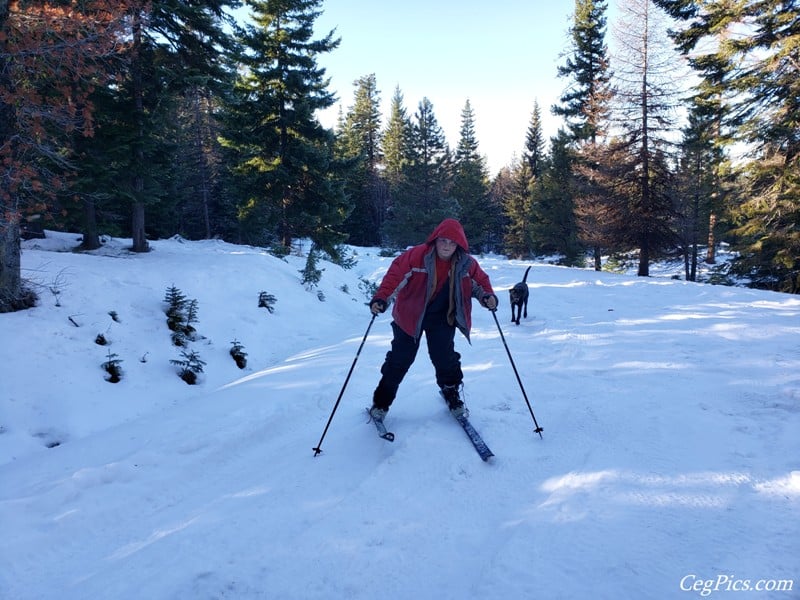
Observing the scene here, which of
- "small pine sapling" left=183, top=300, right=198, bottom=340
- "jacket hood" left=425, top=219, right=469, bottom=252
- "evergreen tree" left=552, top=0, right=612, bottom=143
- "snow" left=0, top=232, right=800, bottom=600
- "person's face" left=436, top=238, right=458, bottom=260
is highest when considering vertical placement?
"evergreen tree" left=552, top=0, right=612, bottom=143

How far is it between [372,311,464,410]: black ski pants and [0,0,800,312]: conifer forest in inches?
212

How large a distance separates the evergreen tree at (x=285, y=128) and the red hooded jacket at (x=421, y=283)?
1401 cm

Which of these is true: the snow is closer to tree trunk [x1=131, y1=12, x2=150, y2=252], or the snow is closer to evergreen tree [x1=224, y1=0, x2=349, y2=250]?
tree trunk [x1=131, y1=12, x2=150, y2=252]

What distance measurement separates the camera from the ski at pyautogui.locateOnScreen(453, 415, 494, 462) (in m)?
3.44

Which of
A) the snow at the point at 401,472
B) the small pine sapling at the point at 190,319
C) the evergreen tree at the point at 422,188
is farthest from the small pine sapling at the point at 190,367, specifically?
the evergreen tree at the point at 422,188

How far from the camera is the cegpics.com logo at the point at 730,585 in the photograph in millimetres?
2053

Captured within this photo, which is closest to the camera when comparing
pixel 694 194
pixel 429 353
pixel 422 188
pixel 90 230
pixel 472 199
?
pixel 429 353

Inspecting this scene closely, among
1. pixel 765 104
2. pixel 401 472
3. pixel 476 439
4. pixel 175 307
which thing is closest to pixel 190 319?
pixel 175 307

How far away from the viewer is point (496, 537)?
260 centimetres

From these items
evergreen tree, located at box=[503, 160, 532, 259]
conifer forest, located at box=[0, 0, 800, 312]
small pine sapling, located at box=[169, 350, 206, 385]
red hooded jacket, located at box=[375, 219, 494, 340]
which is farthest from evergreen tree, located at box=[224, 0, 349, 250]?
evergreen tree, located at box=[503, 160, 532, 259]

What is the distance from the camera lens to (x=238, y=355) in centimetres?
789

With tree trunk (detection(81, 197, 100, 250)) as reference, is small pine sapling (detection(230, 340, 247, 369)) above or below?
below

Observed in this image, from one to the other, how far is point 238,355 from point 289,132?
1267 cm

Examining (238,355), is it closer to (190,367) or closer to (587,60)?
(190,367)
